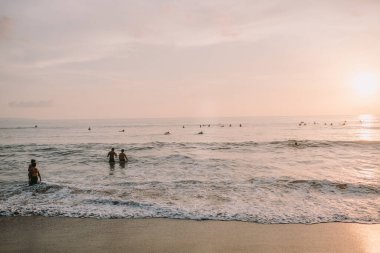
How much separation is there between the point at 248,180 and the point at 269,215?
7292mm

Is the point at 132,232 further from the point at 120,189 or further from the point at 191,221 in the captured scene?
the point at 120,189

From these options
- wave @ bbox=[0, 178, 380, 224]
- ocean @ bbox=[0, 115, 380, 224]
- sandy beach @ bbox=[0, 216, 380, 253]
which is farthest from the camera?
ocean @ bbox=[0, 115, 380, 224]

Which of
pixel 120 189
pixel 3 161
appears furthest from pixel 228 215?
pixel 3 161

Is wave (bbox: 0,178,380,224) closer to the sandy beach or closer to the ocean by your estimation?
the ocean

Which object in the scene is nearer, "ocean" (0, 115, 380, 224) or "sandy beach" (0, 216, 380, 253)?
"sandy beach" (0, 216, 380, 253)

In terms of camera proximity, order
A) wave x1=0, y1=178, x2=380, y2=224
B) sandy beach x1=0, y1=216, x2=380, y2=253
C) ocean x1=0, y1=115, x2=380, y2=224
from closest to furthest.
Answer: sandy beach x1=0, y1=216, x2=380, y2=253
wave x1=0, y1=178, x2=380, y2=224
ocean x1=0, y1=115, x2=380, y2=224

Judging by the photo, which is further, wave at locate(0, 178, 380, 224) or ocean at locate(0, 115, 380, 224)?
ocean at locate(0, 115, 380, 224)

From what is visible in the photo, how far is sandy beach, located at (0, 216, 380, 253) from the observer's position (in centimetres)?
944

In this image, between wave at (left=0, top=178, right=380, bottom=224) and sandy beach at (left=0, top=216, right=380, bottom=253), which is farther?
wave at (left=0, top=178, right=380, bottom=224)

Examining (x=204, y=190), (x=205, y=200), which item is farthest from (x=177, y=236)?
(x=204, y=190)

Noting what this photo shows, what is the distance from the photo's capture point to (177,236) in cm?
1041

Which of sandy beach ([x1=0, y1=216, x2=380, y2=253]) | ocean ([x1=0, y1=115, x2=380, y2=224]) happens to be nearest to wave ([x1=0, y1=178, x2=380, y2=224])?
ocean ([x1=0, y1=115, x2=380, y2=224])

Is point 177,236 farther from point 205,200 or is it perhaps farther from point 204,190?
point 204,190

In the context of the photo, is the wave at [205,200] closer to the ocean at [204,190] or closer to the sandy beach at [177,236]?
the ocean at [204,190]
